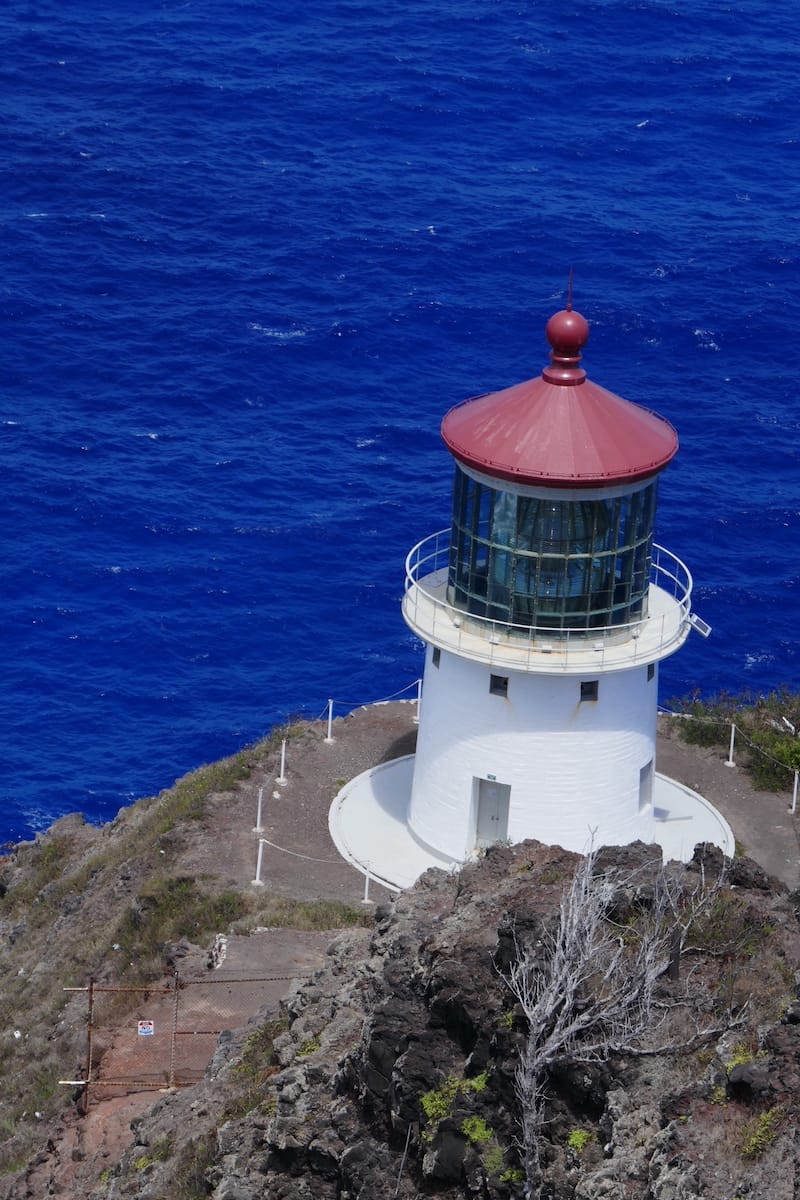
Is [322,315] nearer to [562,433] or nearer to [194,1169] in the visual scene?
[562,433]

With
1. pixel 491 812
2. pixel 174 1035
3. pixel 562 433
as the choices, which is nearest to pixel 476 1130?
pixel 174 1035

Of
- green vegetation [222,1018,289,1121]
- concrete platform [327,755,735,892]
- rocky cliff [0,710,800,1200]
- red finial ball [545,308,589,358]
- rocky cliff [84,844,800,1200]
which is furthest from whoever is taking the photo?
concrete platform [327,755,735,892]

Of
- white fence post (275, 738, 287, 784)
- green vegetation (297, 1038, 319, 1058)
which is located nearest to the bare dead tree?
green vegetation (297, 1038, 319, 1058)

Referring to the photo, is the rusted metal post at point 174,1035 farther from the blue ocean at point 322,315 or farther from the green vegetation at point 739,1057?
the blue ocean at point 322,315

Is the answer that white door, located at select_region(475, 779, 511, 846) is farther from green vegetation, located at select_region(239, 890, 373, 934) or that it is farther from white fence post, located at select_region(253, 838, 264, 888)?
white fence post, located at select_region(253, 838, 264, 888)

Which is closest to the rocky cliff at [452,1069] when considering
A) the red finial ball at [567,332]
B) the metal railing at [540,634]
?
the metal railing at [540,634]

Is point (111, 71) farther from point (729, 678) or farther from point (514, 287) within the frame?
point (729, 678)
